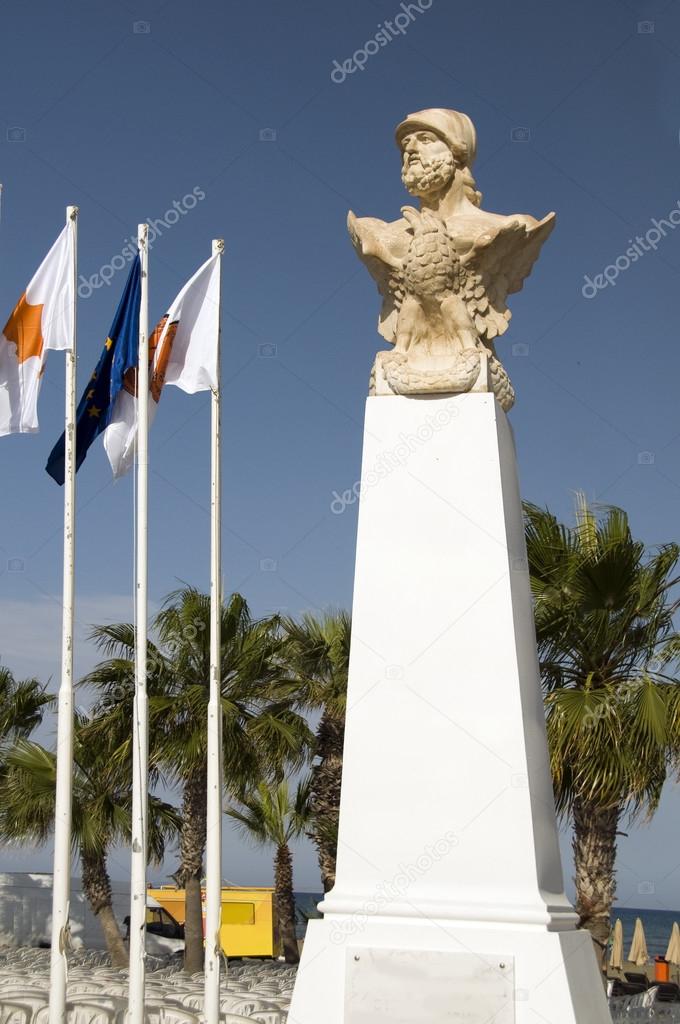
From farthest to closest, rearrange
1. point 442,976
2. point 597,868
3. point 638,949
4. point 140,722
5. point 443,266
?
point 638,949, point 597,868, point 140,722, point 443,266, point 442,976

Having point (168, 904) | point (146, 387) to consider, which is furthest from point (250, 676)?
point (168, 904)

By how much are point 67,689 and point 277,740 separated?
30.6ft

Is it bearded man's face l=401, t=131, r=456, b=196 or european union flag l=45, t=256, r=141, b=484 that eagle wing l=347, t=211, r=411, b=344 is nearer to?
bearded man's face l=401, t=131, r=456, b=196

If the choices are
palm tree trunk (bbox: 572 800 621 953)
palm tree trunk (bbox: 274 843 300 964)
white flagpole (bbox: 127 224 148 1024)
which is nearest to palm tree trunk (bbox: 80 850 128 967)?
palm tree trunk (bbox: 274 843 300 964)

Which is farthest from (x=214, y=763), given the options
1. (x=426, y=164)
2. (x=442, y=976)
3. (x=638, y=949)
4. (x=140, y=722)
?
(x=638, y=949)

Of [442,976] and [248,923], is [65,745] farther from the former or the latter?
[248,923]

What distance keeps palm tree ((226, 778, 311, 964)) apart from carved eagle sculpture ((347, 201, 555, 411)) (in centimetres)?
1378

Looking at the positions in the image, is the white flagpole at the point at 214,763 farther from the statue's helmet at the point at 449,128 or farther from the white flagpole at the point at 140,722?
the statue's helmet at the point at 449,128

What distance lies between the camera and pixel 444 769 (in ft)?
27.3

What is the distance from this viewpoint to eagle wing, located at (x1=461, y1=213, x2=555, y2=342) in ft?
30.6

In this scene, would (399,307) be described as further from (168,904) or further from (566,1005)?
(168,904)

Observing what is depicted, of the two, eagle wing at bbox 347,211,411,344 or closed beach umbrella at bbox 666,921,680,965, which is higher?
eagle wing at bbox 347,211,411,344

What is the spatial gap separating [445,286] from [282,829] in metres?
22.4

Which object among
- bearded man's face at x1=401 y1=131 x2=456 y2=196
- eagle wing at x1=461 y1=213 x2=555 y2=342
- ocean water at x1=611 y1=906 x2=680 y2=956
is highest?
bearded man's face at x1=401 y1=131 x2=456 y2=196
